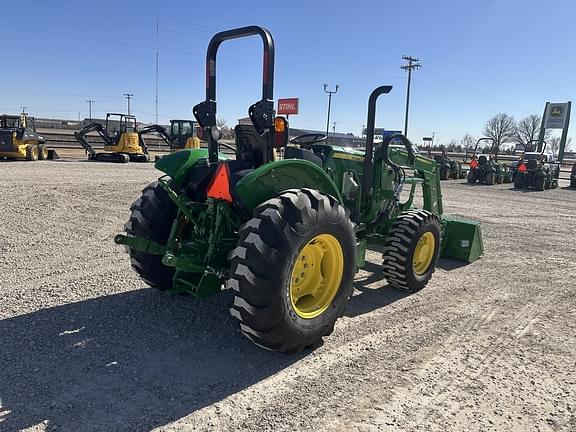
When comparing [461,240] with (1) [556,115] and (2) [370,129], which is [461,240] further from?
(1) [556,115]

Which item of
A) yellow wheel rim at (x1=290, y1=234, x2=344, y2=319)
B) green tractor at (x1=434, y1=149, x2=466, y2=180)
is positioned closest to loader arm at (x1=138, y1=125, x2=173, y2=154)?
green tractor at (x1=434, y1=149, x2=466, y2=180)

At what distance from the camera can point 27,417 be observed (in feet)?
8.90

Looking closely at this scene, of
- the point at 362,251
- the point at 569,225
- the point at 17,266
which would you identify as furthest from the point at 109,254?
the point at 569,225

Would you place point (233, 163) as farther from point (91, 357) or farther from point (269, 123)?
point (91, 357)

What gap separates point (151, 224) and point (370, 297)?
253cm

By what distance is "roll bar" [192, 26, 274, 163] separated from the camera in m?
3.55

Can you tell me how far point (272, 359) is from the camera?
358 centimetres

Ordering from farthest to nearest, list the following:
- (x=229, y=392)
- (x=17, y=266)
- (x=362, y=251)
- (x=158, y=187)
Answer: (x=17, y=266) → (x=362, y=251) → (x=158, y=187) → (x=229, y=392)

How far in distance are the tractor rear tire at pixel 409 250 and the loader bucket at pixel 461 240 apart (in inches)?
52.2

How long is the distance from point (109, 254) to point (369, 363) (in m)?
4.20

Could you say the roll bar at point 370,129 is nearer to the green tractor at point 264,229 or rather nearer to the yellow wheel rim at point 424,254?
the green tractor at point 264,229

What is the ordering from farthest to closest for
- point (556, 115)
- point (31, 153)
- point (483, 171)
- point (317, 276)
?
point (556, 115) < point (483, 171) < point (31, 153) < point (317, 276)

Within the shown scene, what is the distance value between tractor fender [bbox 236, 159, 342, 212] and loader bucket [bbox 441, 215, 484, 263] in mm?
3468

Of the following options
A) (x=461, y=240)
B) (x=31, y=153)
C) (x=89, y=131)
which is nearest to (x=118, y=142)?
(x=89, y=131)
